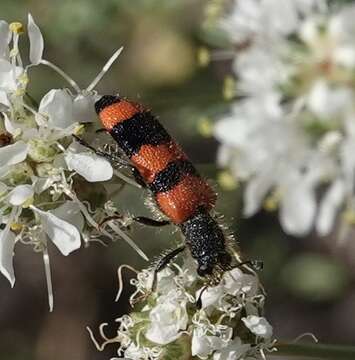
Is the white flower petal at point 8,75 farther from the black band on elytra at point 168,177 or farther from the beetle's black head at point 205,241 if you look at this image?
the beetle's black head at point 205,241

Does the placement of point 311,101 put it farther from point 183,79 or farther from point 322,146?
point 183,79

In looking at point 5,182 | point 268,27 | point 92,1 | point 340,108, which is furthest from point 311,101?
point 92,1

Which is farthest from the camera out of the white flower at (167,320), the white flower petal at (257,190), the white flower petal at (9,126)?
the white flower at (167,320)

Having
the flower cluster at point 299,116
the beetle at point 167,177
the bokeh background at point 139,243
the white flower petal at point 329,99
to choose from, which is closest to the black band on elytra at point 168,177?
the beetle at point 167,177

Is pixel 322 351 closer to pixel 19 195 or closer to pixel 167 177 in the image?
pixel 167 177

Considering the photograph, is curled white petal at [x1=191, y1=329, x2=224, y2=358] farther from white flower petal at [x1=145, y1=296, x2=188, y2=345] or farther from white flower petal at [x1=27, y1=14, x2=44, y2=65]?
white flower petal at [x1=27, y1=14, x2=44, y2=65]

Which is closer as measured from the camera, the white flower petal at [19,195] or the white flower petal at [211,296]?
the white flower petal at [19,195]

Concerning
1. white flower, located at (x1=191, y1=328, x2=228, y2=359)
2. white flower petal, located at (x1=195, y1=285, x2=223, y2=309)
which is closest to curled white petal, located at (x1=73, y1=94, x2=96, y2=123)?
white flower petal, located at (x1=195, y1=285, x2=223, y2=309)

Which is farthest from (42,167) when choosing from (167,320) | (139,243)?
(139,243)
